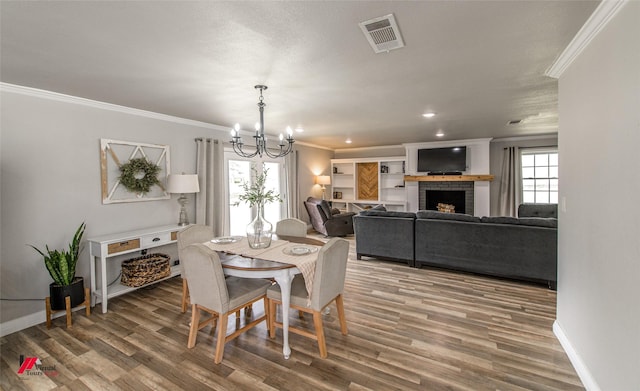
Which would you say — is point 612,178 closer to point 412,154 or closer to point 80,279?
point 80,279

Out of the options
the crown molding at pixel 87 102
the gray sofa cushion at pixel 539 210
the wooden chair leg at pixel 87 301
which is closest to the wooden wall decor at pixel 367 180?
the gray sofa cushion at pixel 539 210

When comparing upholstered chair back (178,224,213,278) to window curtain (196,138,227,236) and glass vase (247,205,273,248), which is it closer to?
glass vase (247,205,273,248)

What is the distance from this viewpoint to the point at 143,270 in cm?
339

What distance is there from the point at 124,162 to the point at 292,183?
360 cm

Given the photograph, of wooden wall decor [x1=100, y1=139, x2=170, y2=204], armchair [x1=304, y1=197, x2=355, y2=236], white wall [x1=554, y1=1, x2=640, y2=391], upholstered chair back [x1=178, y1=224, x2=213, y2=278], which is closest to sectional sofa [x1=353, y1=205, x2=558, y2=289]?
white wall [x1=554, y1=1, x2=640, y2=391]

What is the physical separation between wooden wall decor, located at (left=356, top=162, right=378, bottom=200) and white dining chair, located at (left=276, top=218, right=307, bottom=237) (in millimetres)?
5276

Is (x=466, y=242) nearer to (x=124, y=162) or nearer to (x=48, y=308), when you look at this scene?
(x=124, y=162)

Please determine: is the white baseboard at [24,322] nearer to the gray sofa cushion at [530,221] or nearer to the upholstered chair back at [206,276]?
the upholstered chair back at [206,276]

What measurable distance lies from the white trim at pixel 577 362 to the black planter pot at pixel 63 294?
14.6 ft

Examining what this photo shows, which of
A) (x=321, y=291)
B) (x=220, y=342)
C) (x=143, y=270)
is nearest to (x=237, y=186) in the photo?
(x=143, y=270)

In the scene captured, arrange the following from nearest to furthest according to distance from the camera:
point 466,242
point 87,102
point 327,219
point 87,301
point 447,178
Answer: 1. point 87,301
2. point 87,102
3. point 466,242
4. point 327,219
5. point 447,178

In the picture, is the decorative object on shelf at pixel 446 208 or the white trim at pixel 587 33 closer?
the white trim at pixel 587 33

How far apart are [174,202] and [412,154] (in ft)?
19.6

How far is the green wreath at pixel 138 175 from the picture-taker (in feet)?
12.0
